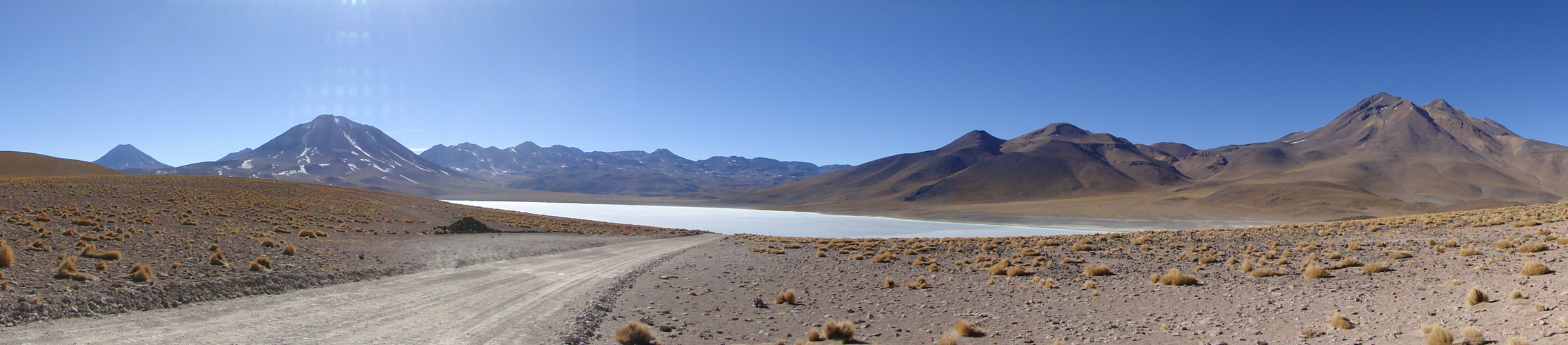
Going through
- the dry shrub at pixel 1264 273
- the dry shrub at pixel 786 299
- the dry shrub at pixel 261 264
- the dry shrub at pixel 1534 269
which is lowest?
the dry shrub at pixel 786 299

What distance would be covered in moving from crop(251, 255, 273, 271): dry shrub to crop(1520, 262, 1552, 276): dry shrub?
79.4 feet

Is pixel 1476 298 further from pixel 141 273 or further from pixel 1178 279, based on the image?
pixel 141 273

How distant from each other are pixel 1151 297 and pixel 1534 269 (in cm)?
519

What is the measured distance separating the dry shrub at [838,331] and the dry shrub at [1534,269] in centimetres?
1039

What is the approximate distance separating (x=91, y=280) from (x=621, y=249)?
1763 centimetres

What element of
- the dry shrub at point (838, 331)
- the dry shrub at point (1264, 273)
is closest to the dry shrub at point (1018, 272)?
the dry shrub at point (1264, 273)

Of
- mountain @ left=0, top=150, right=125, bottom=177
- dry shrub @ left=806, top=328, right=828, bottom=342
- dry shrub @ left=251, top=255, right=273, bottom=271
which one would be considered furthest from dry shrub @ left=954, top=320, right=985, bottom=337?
mountain @ left=0, top=150, right=125, bottom=177

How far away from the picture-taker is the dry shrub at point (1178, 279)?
1266 centimetres

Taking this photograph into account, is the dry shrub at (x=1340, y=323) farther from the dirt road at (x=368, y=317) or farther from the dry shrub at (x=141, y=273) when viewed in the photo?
the dry shrub at (x=141, y=273)

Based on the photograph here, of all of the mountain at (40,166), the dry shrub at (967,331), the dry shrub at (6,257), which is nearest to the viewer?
the dry shrub at (967,331)

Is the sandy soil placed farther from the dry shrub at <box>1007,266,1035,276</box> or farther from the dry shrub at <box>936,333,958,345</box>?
the dry shrub at <box>936,333,958,345</box>

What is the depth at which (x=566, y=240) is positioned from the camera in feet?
104

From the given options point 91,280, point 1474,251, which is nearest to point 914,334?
point 1474,251

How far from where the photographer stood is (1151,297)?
11797 millimetres
